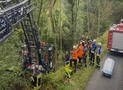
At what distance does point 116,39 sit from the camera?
1028cm

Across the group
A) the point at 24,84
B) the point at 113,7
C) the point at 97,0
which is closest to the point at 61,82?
the point at 24,84

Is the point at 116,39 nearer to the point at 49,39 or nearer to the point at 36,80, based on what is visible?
the point at 49,39

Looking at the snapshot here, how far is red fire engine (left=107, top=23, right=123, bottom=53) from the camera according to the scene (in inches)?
395

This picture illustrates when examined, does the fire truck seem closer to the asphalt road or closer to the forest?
the asphalt road

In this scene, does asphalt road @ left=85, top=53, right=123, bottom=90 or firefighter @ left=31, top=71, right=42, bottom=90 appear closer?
firefighter @ left=31, top=71, right=42, bottom=90

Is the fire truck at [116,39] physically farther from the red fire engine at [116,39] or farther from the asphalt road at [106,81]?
the asphalt road at [106,81]

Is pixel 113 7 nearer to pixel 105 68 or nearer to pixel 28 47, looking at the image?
pixel 105 68

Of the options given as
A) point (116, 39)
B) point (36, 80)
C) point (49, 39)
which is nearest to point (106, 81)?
point (36, 80)

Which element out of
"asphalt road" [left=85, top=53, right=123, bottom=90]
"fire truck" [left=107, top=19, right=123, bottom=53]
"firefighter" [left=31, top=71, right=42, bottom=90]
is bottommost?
"asphalt road" [left=85, top=53, right=123, bottom=90]

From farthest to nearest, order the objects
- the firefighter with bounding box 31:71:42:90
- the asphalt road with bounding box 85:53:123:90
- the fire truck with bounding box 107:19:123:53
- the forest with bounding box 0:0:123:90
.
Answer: the fire truck with bounding box 107:19:123:53
the asphalt road with bounding box 85:53:123:90
the firefighter with bounding box 31:71:42:90
the forest with bounding box 0:0:123:90

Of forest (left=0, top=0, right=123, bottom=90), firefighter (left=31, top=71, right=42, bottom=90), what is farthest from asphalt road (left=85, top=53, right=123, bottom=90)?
firefighter (left=31, top=71, right=42, bottom=90)

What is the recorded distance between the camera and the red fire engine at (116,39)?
1004 cm

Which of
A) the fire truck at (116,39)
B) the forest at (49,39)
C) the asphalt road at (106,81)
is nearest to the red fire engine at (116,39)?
the fire truck at (116,39)

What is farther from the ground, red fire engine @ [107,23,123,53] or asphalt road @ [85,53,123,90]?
red fire engine @ [107,23,123,53]
